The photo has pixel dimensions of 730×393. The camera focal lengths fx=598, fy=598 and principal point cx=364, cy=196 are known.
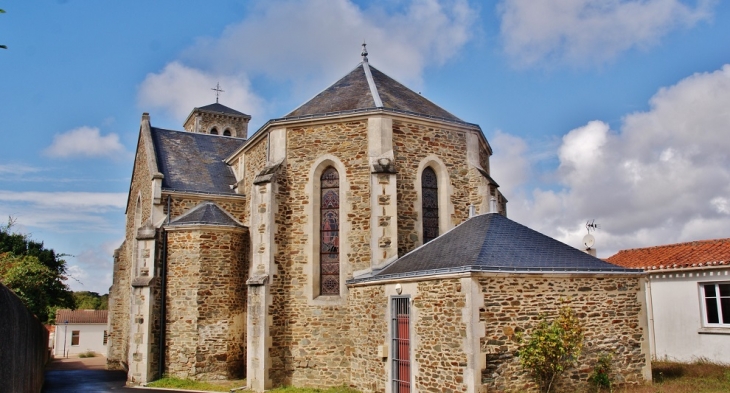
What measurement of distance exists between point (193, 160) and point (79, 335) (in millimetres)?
25327

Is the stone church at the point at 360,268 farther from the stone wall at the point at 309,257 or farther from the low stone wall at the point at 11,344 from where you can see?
the low stone wall at the point at 11,344

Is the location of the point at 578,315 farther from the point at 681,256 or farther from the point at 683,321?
the point at 681,256

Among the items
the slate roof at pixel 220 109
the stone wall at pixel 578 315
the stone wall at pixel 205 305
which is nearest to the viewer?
the stone wall at pixel 578 315

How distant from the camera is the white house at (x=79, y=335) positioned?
1583 inches

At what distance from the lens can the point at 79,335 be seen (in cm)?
4091

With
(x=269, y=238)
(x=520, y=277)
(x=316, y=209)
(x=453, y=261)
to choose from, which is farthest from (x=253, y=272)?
(x=520, y=277)

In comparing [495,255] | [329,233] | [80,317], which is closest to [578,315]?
[495,255]

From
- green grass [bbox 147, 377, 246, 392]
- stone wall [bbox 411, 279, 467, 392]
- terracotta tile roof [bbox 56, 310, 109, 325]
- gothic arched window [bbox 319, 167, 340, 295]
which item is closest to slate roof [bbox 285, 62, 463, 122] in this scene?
gothic arched window [bbox 319, 167, 340, 295]

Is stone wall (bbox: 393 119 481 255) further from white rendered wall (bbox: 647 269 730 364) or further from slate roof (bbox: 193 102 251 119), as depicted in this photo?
slate roof (bbox: 193 102 251 119)

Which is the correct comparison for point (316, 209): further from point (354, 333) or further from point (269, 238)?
point (354, 333)

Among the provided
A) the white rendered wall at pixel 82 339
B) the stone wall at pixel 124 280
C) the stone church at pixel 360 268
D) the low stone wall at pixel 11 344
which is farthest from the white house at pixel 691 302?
the white rendered wall at pixel 82 339

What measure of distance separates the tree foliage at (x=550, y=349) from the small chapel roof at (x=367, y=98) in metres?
7.43

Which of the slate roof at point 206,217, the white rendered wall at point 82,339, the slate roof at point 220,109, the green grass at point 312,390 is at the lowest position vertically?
the white rendered wall at point 82,339

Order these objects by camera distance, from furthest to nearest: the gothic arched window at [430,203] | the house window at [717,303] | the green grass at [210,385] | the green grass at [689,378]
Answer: the gothic arched window at [430,203]
the house window at [717,303]
the green grass at [210,385]
the green grass at [689,378]
